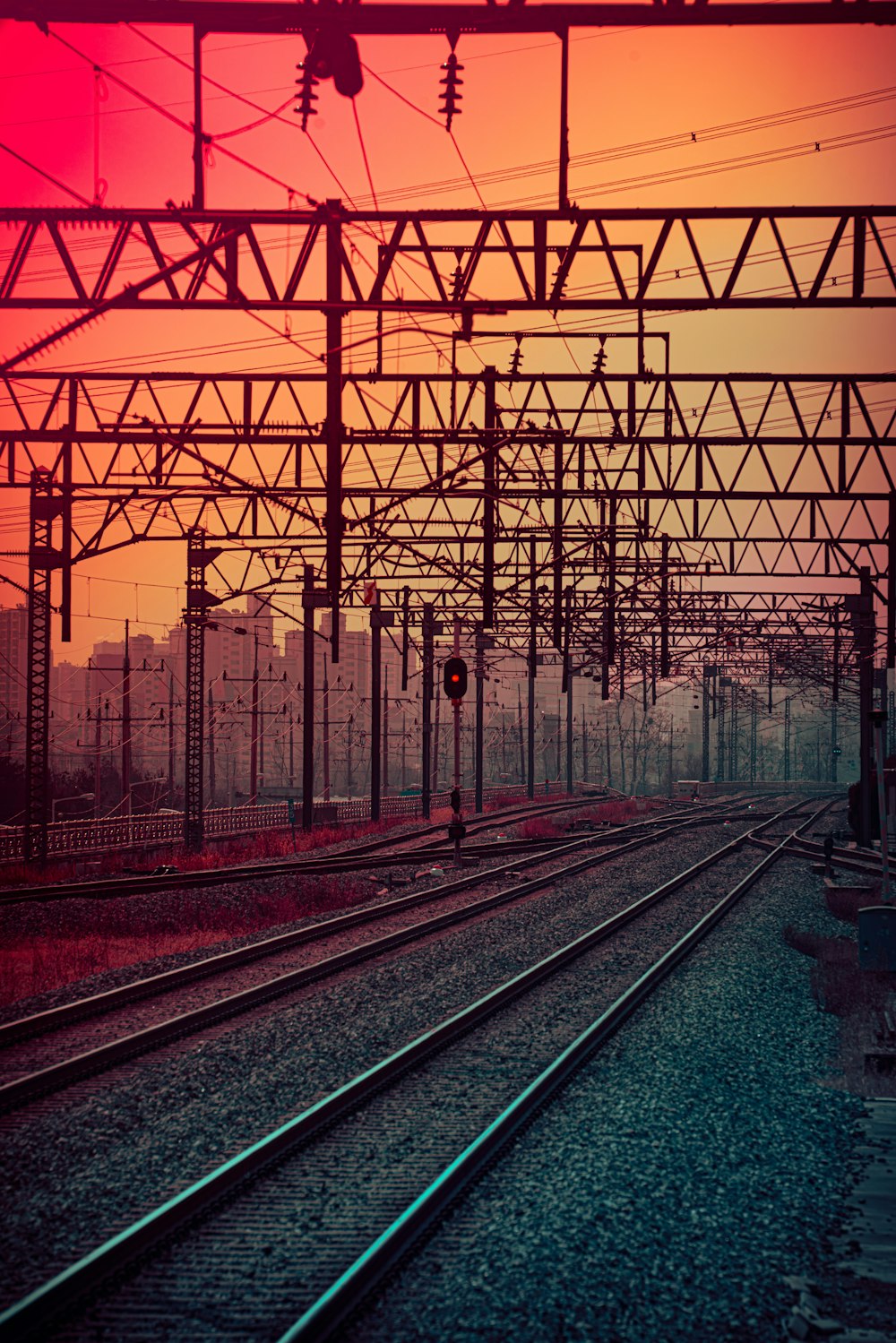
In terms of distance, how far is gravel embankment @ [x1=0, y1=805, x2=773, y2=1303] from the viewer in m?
7.45

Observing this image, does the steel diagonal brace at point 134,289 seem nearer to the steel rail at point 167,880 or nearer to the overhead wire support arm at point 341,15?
the overhead wire support arm at point 341,15

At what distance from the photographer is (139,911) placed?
66.9 feet

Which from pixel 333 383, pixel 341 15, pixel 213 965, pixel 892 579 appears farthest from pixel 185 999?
pixel 892 579

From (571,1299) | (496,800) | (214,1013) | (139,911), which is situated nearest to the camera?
(571,1299)

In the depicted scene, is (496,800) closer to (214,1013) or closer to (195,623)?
(195,623)

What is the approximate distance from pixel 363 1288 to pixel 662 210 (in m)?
11.1

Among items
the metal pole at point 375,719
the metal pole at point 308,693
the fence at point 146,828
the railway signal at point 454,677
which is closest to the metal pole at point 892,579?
the railway signal at point 454,677

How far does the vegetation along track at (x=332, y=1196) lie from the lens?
6148mm

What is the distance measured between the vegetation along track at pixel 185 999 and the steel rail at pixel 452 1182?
12.1 ft

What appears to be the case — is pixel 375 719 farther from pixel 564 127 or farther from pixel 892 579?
pixel 564 127

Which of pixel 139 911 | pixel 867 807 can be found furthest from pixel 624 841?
pixel 139 911

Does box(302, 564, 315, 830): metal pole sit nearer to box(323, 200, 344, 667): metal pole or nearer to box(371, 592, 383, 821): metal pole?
box(371, 592, 383, 821): metal pole

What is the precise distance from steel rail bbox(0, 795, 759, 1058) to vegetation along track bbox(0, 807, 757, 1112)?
0.01m

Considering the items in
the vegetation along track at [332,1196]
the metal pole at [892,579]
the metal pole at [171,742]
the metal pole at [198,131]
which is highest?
A: the metal pole at [198,131]
